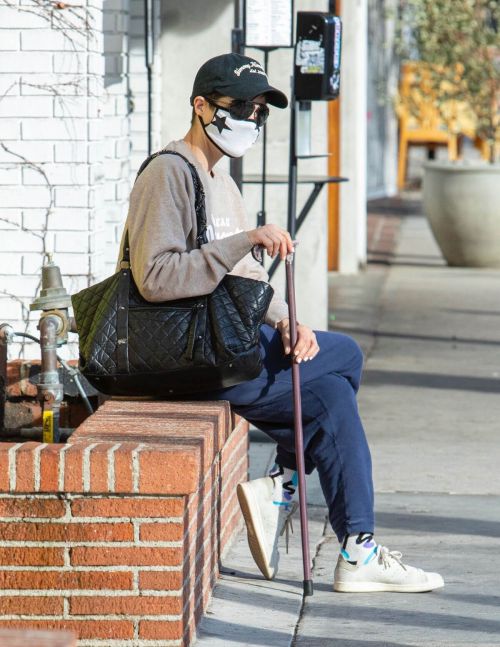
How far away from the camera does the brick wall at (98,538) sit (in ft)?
12.5

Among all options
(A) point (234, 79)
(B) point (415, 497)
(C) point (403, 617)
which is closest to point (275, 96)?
(A) point (234, 79)

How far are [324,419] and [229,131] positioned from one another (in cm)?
97

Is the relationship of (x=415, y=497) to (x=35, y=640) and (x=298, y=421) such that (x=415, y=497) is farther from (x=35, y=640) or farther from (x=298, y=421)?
(x=35, y=640)

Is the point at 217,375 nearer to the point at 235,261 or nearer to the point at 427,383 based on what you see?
the point at 235,261

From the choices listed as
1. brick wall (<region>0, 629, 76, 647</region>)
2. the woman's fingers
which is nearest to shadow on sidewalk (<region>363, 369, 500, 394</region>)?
the woman's fingers

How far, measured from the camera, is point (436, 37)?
55.3 ft

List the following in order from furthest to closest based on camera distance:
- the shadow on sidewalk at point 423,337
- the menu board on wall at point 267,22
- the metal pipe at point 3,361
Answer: the shadow on sidewalk at point 423,337, the menu board on wall at point 267,22, the metal pipe at point 3,361

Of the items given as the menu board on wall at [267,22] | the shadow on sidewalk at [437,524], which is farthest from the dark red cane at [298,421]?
the menu board on wall at [267,22]

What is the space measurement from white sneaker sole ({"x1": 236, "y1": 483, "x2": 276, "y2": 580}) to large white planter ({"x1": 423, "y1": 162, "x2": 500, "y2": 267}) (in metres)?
9.86

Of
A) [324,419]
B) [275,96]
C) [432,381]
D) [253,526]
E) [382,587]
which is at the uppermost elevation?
[275,96]

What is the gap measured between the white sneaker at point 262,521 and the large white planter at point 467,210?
9786 mm

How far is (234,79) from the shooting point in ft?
14.8

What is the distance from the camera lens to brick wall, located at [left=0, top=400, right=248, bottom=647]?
3.82 meters

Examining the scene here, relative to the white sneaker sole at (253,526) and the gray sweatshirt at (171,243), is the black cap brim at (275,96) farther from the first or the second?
the white sneaker sole at (253,526)
